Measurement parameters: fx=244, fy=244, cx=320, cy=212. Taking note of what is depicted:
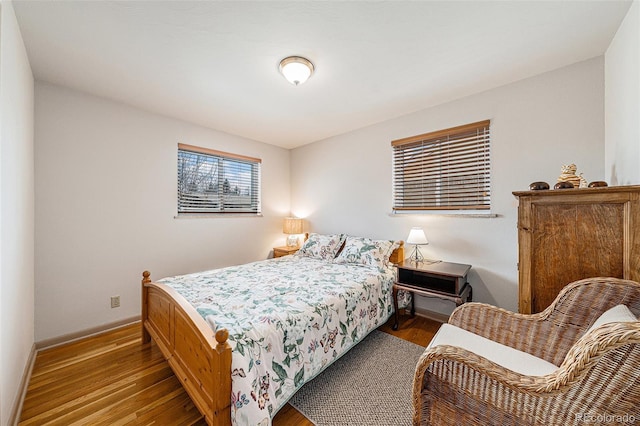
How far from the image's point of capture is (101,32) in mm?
1695

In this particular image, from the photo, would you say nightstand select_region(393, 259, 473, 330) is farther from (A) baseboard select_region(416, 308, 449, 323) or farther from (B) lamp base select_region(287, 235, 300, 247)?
(B) lamp base select_region(287, 235, 300, 247)

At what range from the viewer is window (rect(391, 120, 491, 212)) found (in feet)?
8.57

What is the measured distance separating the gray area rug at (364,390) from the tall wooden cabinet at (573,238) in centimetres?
101

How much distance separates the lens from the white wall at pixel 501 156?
2.10 m

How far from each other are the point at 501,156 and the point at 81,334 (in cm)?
464

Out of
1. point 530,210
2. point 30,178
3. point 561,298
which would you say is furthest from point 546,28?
point 30,178

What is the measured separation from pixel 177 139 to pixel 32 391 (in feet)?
8.80

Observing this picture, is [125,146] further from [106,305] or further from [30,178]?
[106,305]

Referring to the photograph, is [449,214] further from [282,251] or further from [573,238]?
[282,251]

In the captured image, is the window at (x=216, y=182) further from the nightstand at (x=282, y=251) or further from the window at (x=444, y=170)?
the window at (x=444, y=170)

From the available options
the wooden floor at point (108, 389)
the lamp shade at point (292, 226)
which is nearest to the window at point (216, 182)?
the lamp shade at point (292, 226)

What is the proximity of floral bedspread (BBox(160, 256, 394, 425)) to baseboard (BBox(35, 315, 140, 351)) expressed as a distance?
1.06m

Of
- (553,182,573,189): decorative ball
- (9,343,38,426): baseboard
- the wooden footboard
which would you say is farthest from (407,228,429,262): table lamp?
(9,343,38,426): baseboard

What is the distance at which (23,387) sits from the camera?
5.70 feet
